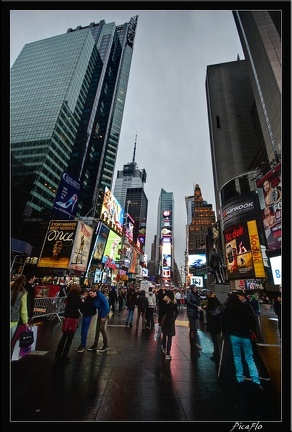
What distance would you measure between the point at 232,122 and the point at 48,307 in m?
104

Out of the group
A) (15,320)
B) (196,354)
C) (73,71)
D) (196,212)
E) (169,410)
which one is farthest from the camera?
(196,212)

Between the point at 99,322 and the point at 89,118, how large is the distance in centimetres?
10895

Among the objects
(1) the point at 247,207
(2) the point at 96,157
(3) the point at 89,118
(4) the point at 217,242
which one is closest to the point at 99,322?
(1) the point at 247,207

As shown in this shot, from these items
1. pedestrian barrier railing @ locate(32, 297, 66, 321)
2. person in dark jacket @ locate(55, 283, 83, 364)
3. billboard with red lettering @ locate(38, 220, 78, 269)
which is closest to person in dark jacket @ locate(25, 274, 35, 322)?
person in dark jacket @ locate(55, 283, 83, 364)

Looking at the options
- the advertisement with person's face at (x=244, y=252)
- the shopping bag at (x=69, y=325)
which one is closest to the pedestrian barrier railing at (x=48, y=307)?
the shopping bag at (x=69, y=325)

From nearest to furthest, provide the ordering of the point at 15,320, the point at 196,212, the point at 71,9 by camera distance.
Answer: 1. the point at 71,9
2. the point at 15,320
3. the point at 196,212

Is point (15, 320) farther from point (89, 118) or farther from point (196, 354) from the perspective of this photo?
point (89, 118)

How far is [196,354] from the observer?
6.86 meters

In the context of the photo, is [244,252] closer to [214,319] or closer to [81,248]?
[81,248]

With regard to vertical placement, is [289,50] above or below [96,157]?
below

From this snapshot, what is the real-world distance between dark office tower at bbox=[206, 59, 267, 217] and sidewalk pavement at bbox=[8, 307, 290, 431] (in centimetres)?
8470

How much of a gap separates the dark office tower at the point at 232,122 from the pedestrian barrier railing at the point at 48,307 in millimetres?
81562

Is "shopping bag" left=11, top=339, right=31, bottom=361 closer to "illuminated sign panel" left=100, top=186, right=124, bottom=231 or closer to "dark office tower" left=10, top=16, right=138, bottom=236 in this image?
"illuminated sign panel" left=100, top=186, right=124, bottom=231

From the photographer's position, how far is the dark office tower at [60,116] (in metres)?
74.2
